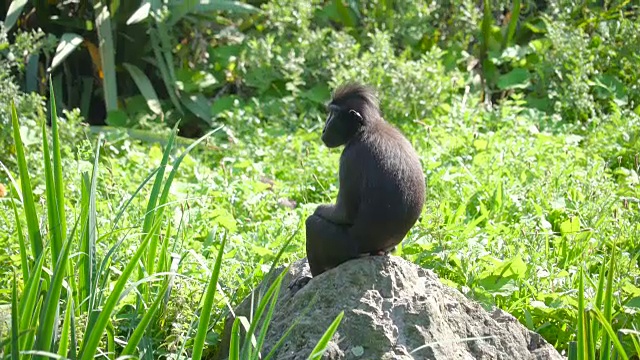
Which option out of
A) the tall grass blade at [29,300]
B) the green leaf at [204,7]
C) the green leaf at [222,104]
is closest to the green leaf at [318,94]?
the green leaf at [222,104]

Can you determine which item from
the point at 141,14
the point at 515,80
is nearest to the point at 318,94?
the point at 141,14

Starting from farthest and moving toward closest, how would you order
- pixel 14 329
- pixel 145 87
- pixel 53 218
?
1. pixel 145 87
2. pixel 53 218
3. pixel 14 329

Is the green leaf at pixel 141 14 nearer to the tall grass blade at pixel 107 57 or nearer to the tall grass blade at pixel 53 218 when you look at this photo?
the tall grass blade at pixel 107 57

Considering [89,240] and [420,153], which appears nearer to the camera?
[89,240]

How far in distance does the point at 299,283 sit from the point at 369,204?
521 mm

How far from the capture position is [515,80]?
8531 mm

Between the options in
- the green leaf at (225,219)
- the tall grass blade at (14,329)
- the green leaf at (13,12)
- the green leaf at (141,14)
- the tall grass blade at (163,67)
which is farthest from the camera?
the tall grass blade at (163,67)

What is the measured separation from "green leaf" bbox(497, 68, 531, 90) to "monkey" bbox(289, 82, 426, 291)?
433 centimetres

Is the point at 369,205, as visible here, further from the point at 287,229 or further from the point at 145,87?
the point at 145,87

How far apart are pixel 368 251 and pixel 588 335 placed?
4.14 ft

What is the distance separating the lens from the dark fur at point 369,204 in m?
4.12

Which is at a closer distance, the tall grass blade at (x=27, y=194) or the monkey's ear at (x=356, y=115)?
the tall grass blade at (x=27, y=194)

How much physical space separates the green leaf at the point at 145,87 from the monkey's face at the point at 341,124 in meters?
3.78

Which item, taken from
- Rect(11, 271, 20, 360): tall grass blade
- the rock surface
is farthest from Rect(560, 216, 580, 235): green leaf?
Rect(11, 271, 20, 360): tall grass blade
